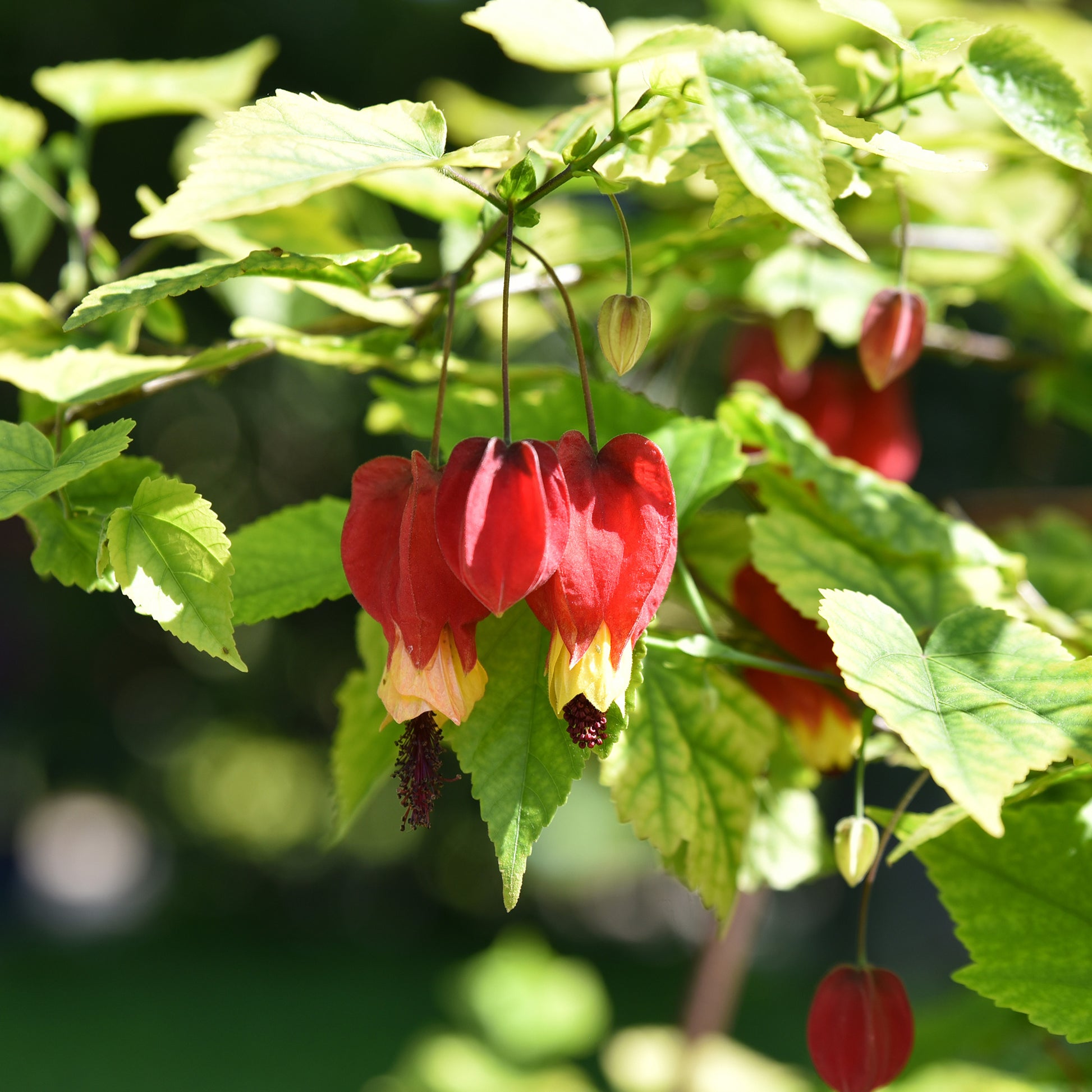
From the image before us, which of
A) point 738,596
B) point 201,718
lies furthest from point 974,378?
point 201,718

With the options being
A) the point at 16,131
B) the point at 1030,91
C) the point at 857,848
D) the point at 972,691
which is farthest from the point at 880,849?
the point at 16,131

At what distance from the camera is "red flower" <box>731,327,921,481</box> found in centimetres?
86

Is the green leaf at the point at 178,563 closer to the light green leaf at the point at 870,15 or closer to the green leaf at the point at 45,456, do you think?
the green leaf at the point at 45,456

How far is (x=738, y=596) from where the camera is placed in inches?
24.6

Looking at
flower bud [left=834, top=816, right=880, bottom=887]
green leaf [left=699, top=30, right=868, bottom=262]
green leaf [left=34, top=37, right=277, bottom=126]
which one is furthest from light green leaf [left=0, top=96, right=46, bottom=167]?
flower bud [left=834, top=816, right=880, bottom=887]

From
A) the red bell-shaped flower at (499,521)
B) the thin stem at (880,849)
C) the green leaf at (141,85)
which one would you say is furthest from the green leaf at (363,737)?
the green leaf at (141,85)

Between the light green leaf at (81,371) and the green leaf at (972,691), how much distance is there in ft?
1.14

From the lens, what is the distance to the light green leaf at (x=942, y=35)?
426 millimetres

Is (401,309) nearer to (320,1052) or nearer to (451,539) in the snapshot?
(451,539)

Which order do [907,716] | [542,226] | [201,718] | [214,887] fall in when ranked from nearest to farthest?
[907,716]
[542,226]
[201,718]
[214,887]

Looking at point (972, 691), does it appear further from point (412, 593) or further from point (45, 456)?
point (45, 456)

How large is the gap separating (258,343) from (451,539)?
206mm

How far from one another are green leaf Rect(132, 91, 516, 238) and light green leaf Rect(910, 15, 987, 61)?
20cm

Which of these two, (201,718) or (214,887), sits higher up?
(201,718)
